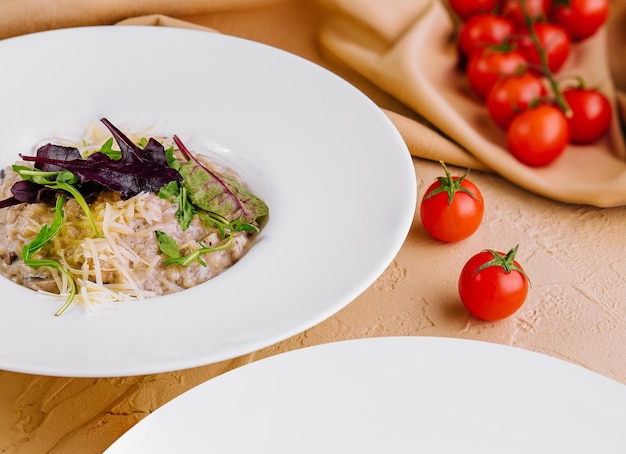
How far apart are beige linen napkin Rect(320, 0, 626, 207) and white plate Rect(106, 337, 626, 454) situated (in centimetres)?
137

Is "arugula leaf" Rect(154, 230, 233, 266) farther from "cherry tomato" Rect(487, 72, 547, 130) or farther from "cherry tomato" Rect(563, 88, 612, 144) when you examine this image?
"cherry tomato" Rect(563, 88, 612, 144)

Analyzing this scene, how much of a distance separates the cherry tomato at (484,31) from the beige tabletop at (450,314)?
524 millimetres

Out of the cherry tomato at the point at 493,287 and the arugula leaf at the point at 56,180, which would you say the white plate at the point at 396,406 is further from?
the arugula leaf at the point at 56,180

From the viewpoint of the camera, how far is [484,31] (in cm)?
337

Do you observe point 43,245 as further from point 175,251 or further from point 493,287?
point 493,287

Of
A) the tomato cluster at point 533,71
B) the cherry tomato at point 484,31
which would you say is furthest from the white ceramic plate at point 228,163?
the cherry tomato at point 484,31

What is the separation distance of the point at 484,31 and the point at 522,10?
0.27m

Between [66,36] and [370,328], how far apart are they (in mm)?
1446

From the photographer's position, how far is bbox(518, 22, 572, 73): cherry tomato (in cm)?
337

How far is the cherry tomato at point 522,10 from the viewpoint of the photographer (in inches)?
138

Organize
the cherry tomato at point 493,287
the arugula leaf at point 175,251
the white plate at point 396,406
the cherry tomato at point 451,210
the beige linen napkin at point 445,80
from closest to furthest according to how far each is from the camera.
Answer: the white plate at point 396,406 → the arugula leaf at point 175,251 → the cherry tomato at point 493,287 → the cherry tomato at point 451,210 → the beige linen napkin at point 445,80

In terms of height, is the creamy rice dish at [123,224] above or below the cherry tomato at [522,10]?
above

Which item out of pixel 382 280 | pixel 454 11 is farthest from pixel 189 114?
pixel 454 11

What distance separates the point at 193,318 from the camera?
1869 mm
